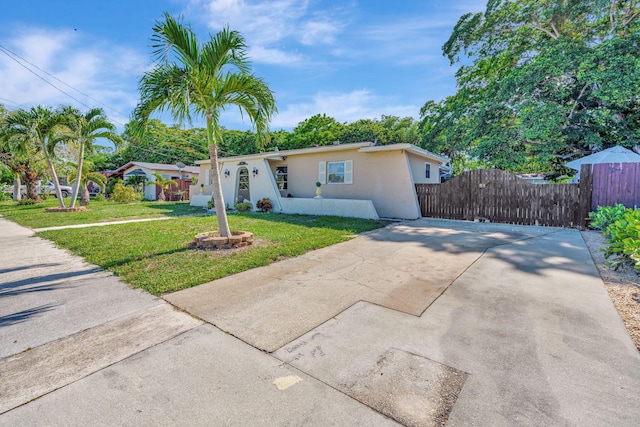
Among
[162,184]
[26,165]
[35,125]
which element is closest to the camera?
[35,125]

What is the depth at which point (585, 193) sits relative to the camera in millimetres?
8742

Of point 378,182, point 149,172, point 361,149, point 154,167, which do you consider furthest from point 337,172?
point 154,167

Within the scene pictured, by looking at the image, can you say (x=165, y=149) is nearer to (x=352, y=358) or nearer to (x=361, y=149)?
(x=361, y=149)

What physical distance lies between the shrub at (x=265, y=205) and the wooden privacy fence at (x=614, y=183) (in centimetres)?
1183

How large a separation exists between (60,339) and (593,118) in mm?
17623

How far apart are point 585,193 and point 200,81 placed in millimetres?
11324

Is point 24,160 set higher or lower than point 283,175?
higher

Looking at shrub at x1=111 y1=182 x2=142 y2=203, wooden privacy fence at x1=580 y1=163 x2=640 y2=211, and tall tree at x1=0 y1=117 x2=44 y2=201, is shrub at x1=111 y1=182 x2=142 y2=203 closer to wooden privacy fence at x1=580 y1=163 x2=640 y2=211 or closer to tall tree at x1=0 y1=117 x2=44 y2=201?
tall tree at x1=0 y1=117 x2=44 y2=201

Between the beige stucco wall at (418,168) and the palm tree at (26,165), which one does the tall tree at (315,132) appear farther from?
the palm tree at (26,165)

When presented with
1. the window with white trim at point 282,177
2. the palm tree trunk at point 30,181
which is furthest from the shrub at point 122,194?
the window with white trim at point 282,177

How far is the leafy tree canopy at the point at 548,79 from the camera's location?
1113 centimetres

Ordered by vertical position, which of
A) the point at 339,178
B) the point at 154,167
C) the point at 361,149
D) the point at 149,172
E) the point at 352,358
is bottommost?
the point at 352,358

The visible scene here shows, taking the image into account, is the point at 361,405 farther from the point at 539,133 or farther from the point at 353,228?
the point at 539,133

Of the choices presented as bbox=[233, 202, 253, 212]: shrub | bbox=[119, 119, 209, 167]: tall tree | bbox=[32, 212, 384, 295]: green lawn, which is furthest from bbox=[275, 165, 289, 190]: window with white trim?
bbox=[119, 119, 209, 167]: tall tree
